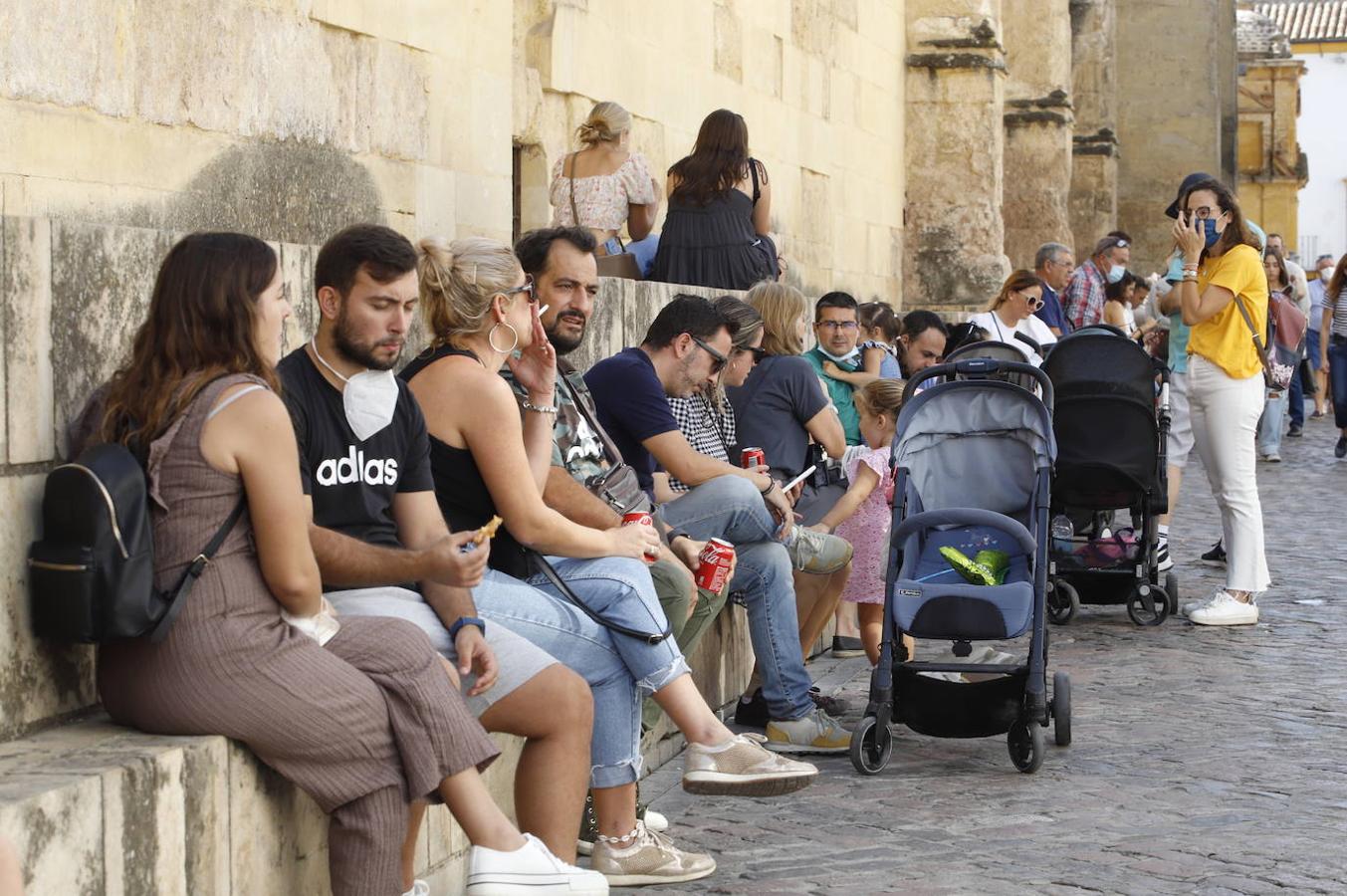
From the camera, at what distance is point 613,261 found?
9.52m

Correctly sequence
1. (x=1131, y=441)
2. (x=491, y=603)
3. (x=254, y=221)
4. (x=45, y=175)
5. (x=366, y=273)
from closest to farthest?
(x=366, y=273), (x=491, y=603), (x=45, y=175), (x=254, y=221), (x=1131, y=441)

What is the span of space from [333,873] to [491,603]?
1.10m

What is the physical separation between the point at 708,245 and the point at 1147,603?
2632mm

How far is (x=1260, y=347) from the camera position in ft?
29.4

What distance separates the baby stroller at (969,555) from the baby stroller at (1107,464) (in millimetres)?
1568

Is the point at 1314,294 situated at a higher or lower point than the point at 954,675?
higher

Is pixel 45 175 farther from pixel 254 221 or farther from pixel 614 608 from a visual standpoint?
pixel 614 608

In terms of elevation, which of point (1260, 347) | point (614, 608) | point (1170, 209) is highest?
point (1170, 209)

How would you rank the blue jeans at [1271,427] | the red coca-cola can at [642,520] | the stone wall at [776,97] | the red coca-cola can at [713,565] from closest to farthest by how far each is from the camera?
the red coca-cola can at [642,520], the red coca-cola can at [713,565], the stone wall at [776,97], the blue jeans at [1271,427]

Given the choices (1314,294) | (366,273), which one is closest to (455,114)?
(366,273)

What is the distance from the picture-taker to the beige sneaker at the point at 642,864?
16.1 feet

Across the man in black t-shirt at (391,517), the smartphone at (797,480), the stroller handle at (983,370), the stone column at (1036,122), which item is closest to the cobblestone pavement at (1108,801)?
the man in black t-shirt at (391,517)

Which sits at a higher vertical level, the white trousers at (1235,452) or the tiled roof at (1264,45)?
the tiled roof at (1264,45)

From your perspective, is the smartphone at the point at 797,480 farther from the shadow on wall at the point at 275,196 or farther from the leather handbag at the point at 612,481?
the shadow on wall at the point at 275,196
